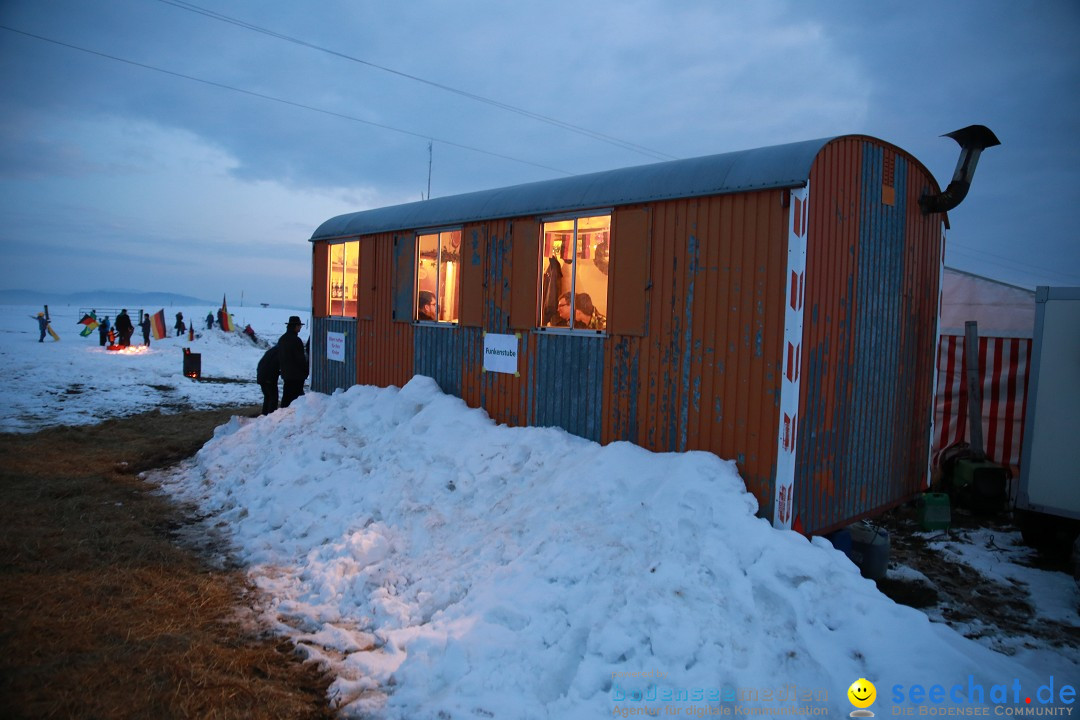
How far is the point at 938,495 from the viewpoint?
8.39 meters

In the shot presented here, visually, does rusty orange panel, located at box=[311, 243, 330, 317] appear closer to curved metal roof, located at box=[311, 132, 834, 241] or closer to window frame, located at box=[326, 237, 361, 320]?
window frame, located at box=[326, 237, 361, 320]

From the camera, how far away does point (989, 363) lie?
A: 1097cm

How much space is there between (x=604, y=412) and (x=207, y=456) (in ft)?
23.6

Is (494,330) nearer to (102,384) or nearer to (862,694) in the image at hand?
(862,694)

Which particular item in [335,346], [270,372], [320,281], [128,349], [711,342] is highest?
[320,281]

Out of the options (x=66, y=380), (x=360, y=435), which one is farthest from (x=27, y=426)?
(x=360, y=435)

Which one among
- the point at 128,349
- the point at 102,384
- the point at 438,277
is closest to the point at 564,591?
the point at 438,277

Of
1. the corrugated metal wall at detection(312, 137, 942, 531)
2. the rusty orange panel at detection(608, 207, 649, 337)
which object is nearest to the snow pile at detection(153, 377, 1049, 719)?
the corrugated metal wall at detection(312, 137, 942, 531)

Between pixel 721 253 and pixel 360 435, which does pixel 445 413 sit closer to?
pixel 360 435

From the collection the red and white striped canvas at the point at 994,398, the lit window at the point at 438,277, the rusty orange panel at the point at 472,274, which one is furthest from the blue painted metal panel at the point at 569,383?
the red and white striped canvas at the point at 994,398

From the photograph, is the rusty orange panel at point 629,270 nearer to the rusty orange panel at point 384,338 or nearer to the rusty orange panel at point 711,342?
the rusty orange panel at point 711,342

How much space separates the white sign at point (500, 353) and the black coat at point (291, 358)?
16.8 feet

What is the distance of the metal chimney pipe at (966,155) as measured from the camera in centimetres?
726

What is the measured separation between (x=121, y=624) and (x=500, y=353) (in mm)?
5195
